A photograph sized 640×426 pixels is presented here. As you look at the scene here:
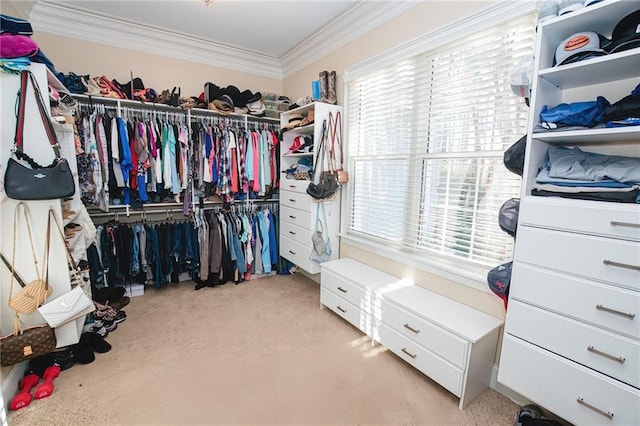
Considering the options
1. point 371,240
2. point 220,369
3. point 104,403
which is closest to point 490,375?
point 371,240

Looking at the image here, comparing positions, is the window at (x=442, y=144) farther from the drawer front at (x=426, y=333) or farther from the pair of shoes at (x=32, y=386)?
the pair of shoes at (x=32, y=386)

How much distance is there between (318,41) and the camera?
3135 mm

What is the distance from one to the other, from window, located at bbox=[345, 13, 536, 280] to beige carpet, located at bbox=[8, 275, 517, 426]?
89 centimetres

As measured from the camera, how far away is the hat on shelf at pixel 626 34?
1.08 m

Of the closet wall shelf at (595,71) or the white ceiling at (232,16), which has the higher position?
the white ceiling at (232,16)

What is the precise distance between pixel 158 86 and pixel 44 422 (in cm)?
320

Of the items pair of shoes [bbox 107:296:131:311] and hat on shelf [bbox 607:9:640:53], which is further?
pair of shoes [bbox 107:296:131:311]

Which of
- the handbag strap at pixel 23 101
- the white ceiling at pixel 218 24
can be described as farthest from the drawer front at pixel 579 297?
the handbag strap at pixel 23 101

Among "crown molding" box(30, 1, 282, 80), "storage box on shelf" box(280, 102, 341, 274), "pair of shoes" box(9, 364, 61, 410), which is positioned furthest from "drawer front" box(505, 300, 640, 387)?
"crown molding" box(30, 1, 282, 80)

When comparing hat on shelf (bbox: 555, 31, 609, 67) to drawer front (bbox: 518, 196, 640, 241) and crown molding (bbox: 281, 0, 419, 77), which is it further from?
crown molding (bbox: 281, 0, 419, 77)

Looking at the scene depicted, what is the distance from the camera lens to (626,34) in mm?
1119

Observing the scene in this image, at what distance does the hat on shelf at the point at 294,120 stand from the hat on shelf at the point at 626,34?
2438mm

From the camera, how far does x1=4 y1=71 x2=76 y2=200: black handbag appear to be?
5.23ft

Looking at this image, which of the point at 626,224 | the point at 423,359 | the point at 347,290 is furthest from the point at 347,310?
the point at 626,224
